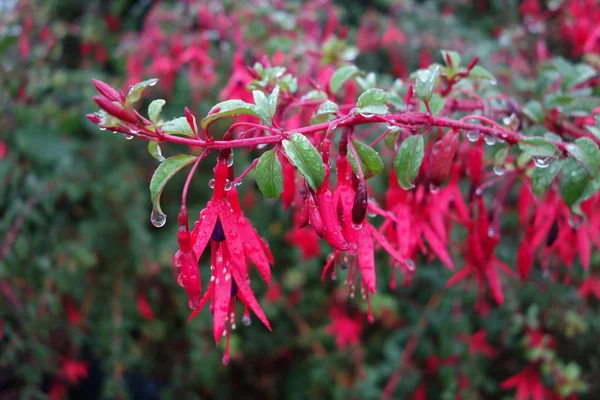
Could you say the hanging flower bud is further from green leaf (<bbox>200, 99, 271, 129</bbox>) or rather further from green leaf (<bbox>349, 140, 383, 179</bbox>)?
green leaf (<bbox>200, 99, 271, 129</bbox>)

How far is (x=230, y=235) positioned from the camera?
0.54m

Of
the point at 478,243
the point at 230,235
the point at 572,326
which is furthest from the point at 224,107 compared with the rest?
the point at 572,326

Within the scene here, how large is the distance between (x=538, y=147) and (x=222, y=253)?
367 millimetres

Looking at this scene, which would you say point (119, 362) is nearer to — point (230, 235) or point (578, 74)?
point (230, 235)

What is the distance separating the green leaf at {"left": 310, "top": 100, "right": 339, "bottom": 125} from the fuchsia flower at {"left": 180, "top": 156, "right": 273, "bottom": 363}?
0.40 feet

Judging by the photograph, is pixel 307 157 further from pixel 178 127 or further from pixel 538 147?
pixel 538 147

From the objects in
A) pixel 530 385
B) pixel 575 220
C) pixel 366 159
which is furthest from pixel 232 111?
pixel 530 385

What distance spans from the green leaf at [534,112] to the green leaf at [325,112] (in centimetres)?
35

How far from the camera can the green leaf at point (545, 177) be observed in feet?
2.05

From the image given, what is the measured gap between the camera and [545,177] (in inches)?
24.8

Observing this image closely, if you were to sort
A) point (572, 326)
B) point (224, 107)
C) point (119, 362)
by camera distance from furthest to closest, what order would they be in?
1. point (119, 362)
2. point (572, 326)
3. point (224, 107)

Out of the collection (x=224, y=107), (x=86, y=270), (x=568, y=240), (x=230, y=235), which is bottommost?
(x=86, y=270)

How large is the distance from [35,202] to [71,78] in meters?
0.54

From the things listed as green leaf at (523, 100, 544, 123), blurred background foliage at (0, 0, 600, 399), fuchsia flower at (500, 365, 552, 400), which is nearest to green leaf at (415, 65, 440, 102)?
green leaf at (523, 100, 544, 123)
